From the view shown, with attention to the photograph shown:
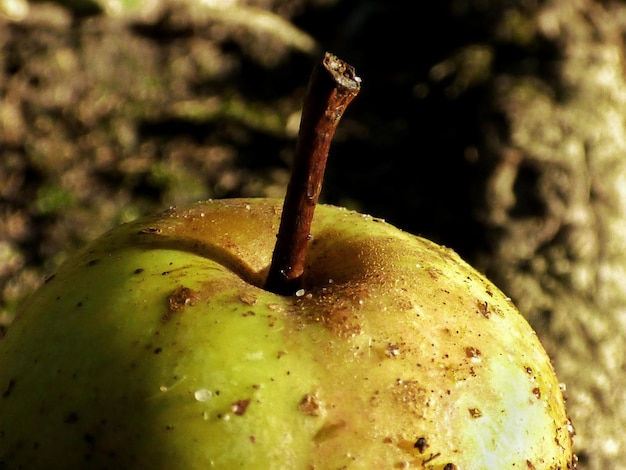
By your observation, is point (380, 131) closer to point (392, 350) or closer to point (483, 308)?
point (483, 308)

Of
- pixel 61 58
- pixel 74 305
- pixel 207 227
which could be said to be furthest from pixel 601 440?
pixel 61 58

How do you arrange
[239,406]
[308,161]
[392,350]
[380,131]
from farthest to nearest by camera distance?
[380,131]
[308,161]
[392,350]
[239,406]

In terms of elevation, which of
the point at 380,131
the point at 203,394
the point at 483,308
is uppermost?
the point at 483,308

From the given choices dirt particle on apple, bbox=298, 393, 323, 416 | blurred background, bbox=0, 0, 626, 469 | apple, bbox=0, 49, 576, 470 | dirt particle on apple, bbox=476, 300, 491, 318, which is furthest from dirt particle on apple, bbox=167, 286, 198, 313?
blurred background, bbox=0, 0, 626, 469

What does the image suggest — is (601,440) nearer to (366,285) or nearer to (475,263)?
(475,263)

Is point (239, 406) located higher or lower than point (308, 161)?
lower

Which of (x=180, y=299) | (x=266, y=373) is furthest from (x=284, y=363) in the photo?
(x=180, y=299)
